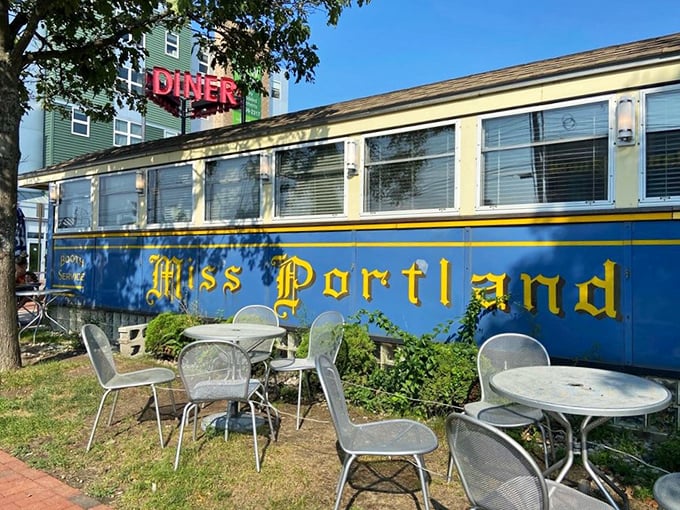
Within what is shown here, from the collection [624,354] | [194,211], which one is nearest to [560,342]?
[624,354]

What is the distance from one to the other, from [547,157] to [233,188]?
4.42 metres

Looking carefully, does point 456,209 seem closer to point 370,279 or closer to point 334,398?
point 370,279

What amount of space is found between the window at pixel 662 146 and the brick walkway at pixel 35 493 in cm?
A: 485

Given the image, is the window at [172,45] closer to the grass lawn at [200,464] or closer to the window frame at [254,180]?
the window frame at [254,180]

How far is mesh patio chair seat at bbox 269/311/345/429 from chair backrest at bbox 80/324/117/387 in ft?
4.84

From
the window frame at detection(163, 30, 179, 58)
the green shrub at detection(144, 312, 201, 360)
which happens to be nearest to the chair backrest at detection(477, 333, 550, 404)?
the green shrub at detection(144, 312, 201, 360)

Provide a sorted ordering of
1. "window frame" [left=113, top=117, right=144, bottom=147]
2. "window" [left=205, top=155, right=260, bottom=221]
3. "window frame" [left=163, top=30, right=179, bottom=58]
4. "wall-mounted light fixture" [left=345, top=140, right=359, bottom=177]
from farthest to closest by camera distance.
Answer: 1. "window frame" [left=163, top=30, right=179, bottom=58]
2. "window frame" [left=113, top=117, right=144, bottom=147]
3. "window" [left=205, top=155, right=260, bottom=221]
4. "wall-mounted light fixture" [left=345, top=140, right=359, bottom=177]

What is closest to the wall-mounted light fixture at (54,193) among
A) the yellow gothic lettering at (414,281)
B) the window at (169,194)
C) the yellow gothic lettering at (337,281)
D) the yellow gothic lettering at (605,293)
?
the window at (169,194)

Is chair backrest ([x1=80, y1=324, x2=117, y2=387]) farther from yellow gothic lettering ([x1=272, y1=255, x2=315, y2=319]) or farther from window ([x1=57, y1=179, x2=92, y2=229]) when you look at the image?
window ([x1=57, y1=179, x2=92, y2=229])

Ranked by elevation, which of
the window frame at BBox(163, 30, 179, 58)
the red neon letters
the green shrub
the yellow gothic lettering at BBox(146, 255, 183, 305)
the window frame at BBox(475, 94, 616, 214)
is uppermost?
the window frame at BBox(163, 30, 179, 58)

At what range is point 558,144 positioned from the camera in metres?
4.83

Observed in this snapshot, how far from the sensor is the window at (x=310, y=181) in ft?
21.0

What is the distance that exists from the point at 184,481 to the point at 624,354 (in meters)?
3.70

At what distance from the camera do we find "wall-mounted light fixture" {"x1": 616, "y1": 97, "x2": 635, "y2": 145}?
4406mm
